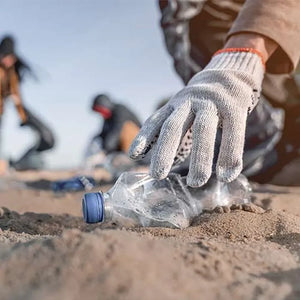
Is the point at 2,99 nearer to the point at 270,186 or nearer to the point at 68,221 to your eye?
the point at 270,186

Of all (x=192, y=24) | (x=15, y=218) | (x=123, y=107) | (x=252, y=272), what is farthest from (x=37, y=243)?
(x=123, y=107)

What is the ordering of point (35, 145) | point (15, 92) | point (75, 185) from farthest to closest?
1. point (35, 145)
2. point (15, 92)
3. point (75, 185)

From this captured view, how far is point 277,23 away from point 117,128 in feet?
14.2

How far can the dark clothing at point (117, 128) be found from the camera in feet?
20.5

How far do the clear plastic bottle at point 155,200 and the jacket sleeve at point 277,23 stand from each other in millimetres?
630

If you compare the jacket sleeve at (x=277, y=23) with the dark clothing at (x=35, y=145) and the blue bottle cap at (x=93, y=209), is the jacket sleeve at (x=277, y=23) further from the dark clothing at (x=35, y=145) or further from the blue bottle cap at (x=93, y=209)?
the dark clothing at (x=35, y=145)

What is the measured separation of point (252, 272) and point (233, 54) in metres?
1.11

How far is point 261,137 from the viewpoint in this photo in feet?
11.1

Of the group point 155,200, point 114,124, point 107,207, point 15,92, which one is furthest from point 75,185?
point 15,92

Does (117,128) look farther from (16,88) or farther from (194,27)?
(194,27)

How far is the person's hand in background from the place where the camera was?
1.66m

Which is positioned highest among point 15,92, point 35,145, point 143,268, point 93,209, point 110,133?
point 143,268

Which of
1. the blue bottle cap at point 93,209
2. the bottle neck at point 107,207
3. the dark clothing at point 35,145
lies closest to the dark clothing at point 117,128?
the dark clothing at point 35,145

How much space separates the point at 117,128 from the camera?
6.34m
